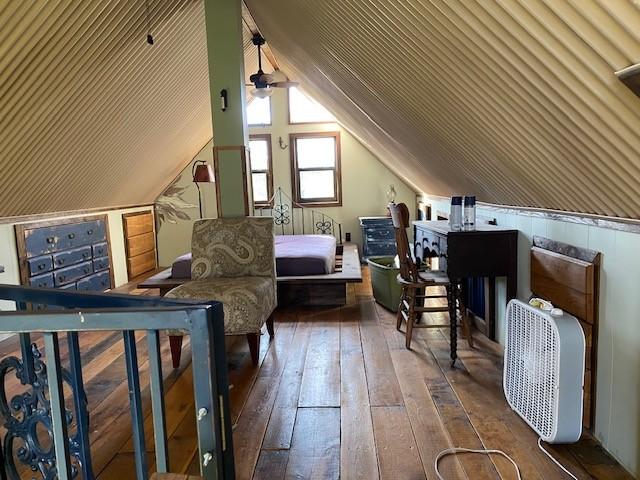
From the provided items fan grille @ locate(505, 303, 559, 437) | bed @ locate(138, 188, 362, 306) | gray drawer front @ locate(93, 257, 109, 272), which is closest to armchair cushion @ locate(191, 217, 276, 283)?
bed @ locate(138, 188, 362, 306)

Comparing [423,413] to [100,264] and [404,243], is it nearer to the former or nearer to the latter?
[404,243]

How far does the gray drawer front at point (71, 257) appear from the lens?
180 inches

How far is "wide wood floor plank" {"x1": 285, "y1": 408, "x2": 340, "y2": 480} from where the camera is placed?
1885 mm

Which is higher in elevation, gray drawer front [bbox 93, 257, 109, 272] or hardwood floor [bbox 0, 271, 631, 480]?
gray drawer front [bbox 93, 257, 109, 272]

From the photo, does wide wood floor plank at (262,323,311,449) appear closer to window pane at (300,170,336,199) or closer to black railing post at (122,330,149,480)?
black railing post at (122,330,149,480)

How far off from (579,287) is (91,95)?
12.4 ft

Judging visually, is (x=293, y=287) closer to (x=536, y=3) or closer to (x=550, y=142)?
(x=550, y=142)

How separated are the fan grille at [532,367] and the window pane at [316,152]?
5.10m

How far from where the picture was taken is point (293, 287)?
446 cm

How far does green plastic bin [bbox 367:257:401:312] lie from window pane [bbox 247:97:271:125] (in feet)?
11.6

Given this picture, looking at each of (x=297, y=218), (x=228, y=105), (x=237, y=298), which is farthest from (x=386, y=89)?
(x=297, y=218)

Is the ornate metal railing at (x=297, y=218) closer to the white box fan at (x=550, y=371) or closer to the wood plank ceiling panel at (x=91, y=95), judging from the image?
the wood plank ceiling panel at (x=91, y=95)

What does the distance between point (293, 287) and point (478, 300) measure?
175 centimetres

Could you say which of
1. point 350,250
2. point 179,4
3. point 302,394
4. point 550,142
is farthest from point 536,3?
point 350,250
